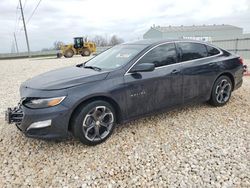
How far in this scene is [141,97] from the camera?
3430mm

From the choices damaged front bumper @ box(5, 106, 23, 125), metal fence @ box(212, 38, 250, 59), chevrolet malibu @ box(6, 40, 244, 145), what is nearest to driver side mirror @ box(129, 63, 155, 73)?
chevrolet malibu @ box(6, 40, 244, 145)

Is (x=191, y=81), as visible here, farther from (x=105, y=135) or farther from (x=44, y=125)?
(x=44, y=125)

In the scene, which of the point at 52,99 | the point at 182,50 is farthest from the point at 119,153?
the point at 182,50

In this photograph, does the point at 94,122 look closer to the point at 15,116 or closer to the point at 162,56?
the point at 15,116

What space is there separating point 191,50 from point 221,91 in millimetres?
1147

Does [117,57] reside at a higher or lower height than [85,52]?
higher

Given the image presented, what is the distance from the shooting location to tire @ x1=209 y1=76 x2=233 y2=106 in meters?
4.38

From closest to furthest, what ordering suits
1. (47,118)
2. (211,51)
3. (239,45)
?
(47,118)
(211,51)
(239,45)

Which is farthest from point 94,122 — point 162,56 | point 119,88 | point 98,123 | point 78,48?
point 78,48

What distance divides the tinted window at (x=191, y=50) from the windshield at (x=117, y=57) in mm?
792

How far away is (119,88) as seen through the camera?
3.21 m

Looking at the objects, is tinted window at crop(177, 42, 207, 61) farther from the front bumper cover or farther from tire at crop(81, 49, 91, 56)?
tire at crop(81, 49, 91, 56)

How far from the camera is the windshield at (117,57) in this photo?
3.51m

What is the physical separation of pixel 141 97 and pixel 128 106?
0.88 ft
